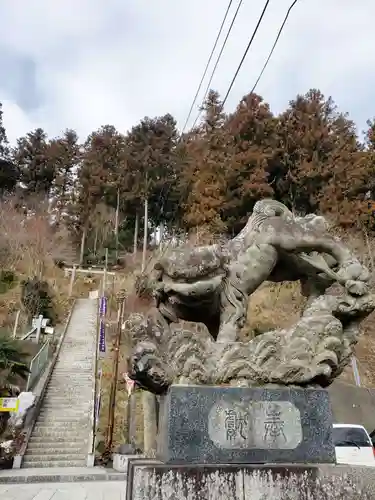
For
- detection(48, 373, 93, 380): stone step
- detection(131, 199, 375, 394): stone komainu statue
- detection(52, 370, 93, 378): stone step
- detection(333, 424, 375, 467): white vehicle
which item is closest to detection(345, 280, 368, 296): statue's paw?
detection(131, 199, 375, 394): stone komainu statue

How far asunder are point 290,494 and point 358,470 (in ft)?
1.87

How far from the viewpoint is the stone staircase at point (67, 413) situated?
11242 millimetres

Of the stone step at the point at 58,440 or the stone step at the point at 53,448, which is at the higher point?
the stone step at the point at 58,440

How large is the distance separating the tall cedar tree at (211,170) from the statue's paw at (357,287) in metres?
20.3

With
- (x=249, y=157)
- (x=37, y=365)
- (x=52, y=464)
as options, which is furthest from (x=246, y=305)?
(x=249, y=157)

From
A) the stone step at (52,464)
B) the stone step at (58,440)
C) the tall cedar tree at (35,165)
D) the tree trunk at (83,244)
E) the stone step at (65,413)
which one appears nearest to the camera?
the stone step at (52,464)

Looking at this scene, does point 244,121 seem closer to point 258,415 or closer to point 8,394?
point 8,394

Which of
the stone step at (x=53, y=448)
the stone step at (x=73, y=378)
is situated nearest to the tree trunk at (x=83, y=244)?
the stone step at (x=73, y=378)

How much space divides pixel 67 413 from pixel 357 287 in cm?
1172

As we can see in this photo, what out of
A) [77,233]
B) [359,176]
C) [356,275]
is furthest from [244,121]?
[356,275]

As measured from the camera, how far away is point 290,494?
9.74 feet

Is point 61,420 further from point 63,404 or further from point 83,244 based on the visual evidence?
point 83,244

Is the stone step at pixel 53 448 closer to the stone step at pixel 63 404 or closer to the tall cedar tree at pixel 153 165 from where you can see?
the stone step at pixel 63 404

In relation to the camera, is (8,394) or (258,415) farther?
(8,394)
